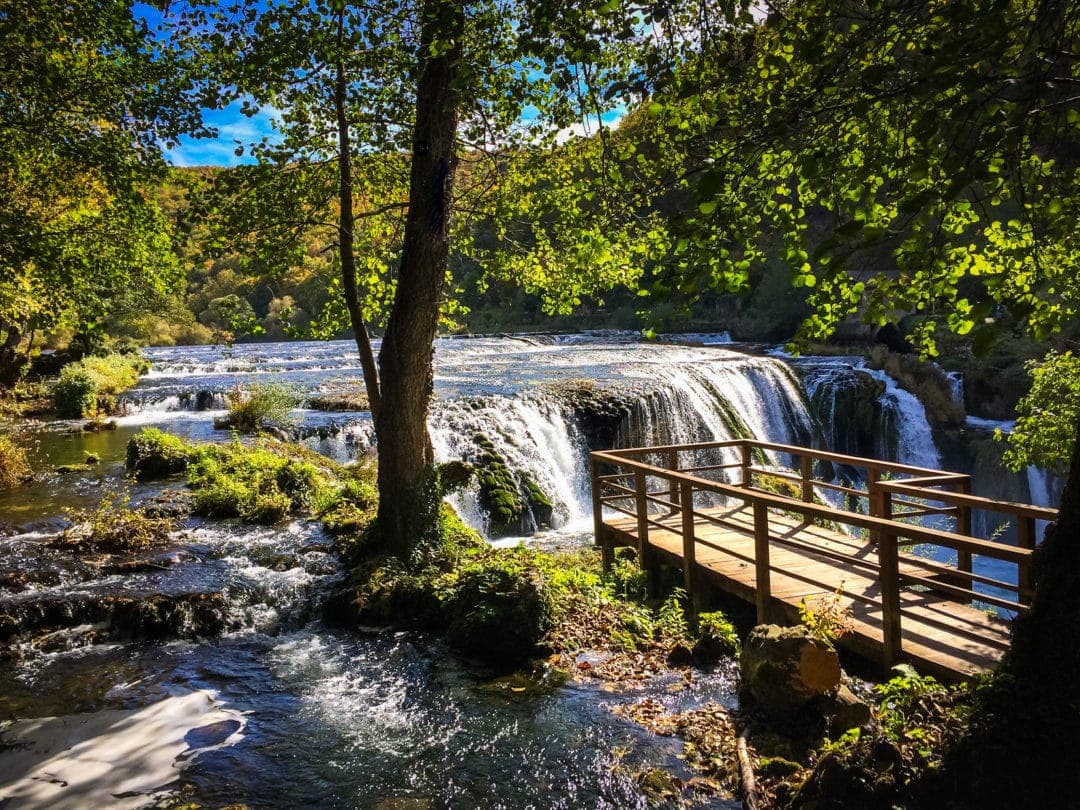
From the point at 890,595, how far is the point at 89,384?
2204 cm

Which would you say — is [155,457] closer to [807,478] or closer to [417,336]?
[417,336]

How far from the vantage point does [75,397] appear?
19.7 metres

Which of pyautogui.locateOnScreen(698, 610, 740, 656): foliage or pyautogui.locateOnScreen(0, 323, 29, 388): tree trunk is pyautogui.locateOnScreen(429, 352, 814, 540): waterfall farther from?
pyautogui.locateOnScreen(0, 323, 29, 388): tree trunk

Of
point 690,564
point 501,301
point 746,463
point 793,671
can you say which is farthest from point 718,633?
point 501,301

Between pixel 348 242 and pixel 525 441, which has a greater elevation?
pixel 348 242

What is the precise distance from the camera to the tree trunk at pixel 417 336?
25.0 ft

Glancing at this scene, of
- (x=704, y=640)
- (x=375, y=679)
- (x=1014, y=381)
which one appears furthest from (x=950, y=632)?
(x=1014, y=381)

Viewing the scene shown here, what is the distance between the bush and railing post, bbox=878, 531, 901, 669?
14.4 meters

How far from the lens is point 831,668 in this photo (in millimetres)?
4582

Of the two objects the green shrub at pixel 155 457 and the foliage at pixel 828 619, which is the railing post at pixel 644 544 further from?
the green shrub at pixel 155 457

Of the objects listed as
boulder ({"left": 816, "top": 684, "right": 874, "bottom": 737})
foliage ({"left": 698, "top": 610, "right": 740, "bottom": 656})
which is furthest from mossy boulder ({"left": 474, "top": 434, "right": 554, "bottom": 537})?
boulder ({"left": 816, "top": 684, "right": 874, "bottom": 737})

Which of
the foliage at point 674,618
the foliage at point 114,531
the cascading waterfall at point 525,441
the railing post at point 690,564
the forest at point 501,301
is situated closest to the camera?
the forest at point 501,301

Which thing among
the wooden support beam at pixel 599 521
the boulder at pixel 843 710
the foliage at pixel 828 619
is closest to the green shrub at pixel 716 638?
the foliage at pixel 828 619

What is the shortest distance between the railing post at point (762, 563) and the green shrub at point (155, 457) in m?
11.7
